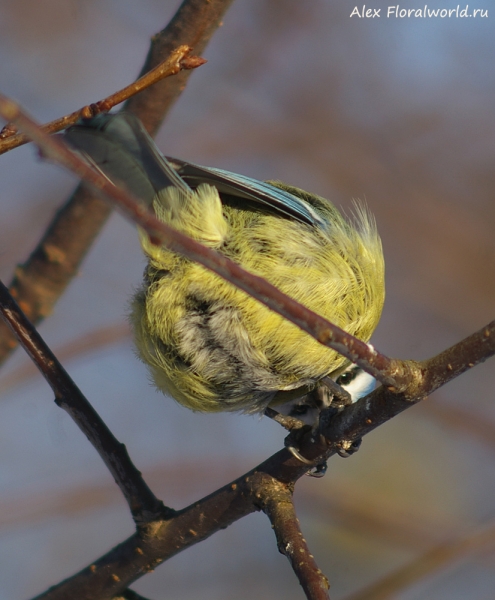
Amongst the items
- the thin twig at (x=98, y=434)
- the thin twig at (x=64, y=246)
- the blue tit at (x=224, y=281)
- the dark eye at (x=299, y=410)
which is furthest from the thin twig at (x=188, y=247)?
the thin twig at (x=64, y=246)

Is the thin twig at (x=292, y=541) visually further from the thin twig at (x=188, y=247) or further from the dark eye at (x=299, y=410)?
the dark eye at (x=299, y=410)

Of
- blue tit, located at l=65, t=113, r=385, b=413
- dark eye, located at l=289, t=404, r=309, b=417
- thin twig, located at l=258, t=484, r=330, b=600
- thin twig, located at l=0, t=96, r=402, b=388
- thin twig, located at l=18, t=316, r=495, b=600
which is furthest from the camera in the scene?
dark eye, located at l=289, t=404, r=309, b=417

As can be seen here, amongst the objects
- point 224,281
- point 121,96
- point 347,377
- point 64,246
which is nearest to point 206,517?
point 224,281

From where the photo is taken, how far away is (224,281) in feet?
6.52

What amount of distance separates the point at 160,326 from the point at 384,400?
0.82m

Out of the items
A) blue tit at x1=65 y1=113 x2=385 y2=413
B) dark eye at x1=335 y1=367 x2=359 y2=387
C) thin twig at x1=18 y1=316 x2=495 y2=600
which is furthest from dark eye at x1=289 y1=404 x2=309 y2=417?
thin twig at x1=18 y1=316 x2=495 y2=600

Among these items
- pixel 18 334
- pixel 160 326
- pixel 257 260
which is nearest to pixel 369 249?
pixel 257 260

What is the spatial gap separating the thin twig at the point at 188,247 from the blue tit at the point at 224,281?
2.65 ft

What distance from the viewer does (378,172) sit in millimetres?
3758

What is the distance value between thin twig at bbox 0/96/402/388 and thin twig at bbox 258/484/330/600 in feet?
1.57

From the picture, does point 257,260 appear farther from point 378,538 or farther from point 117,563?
point 378,538

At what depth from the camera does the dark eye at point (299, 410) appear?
2.62m

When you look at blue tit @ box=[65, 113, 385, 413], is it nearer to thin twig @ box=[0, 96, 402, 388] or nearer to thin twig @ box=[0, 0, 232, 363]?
thin twig @ box=[0, 0, 232, 363]

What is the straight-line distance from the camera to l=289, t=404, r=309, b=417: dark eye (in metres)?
2.62
